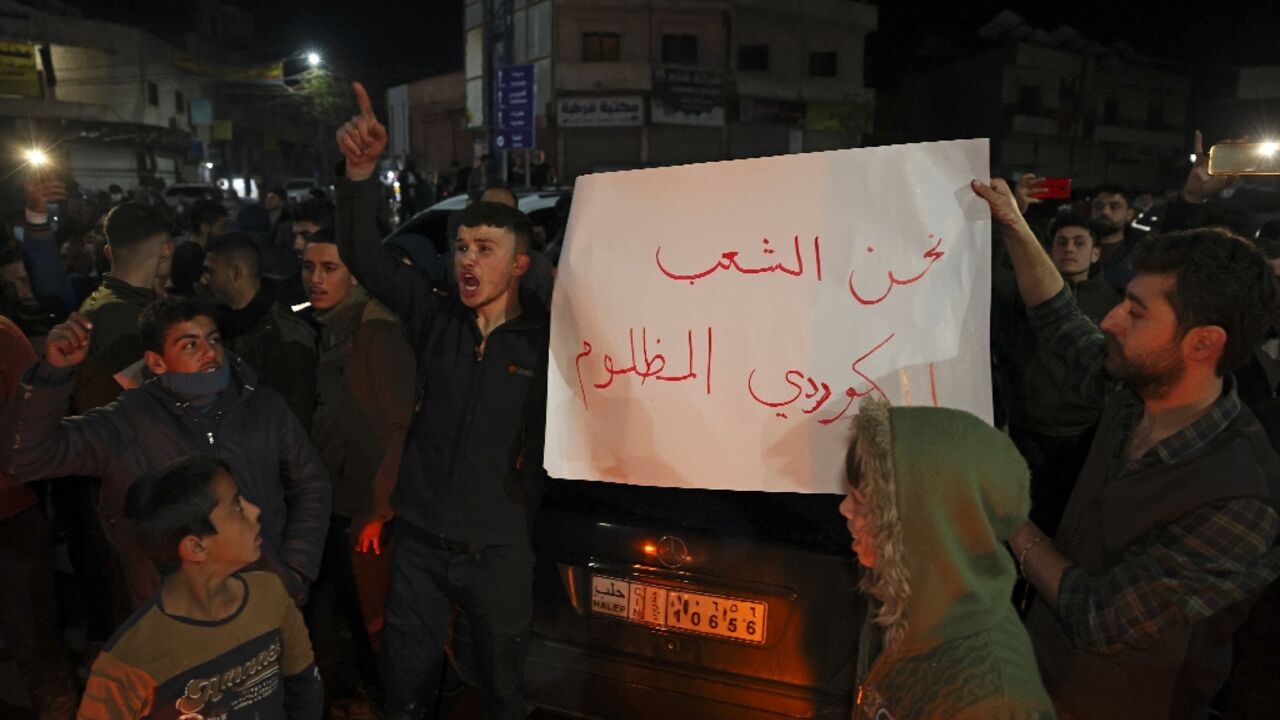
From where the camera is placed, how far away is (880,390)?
89.2 inches

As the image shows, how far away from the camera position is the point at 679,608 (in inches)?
104

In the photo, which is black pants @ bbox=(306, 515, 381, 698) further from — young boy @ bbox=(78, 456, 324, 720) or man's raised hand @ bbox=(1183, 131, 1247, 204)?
man's raised hand @ bbox=(1183, 131, 1247, 204)

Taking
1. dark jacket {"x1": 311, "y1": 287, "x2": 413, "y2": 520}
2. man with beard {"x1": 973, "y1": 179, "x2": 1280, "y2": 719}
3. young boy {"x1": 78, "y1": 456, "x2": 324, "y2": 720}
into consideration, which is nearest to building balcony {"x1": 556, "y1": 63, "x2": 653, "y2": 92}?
dark jacket {"x1": 311, "y1": 287, "x2": 413, "y2": 520}

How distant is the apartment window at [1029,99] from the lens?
41250 millimetres

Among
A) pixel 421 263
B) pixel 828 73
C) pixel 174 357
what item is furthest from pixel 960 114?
pixel 174 357

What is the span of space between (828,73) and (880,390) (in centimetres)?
3743

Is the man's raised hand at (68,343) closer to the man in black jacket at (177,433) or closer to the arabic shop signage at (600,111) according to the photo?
the man in black jacket at (177,433)

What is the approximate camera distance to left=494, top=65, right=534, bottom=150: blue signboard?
1554 centimetres

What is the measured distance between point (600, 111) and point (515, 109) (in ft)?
57.4

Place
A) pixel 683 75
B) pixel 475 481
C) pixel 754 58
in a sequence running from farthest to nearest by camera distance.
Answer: pixel 754 58, pixel 683 75, pixel 475 481

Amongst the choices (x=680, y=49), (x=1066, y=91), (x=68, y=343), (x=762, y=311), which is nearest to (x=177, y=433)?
(x=68, y=343)

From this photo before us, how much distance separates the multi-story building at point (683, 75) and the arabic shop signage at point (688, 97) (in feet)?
0.12

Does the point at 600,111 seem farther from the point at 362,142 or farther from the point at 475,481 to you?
the point at 475,481

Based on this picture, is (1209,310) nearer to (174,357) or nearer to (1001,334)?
(1001,334)
